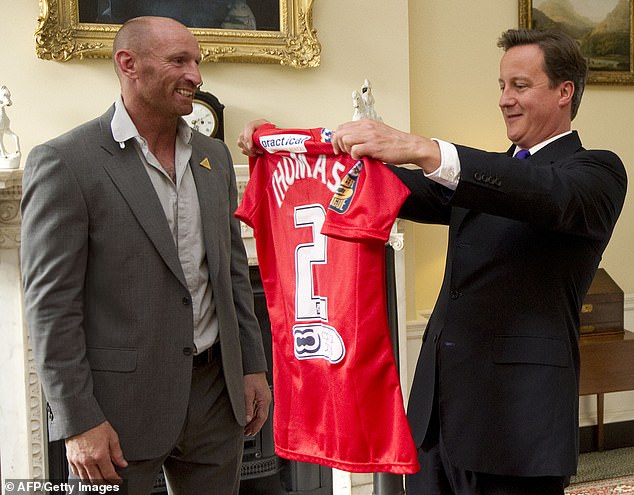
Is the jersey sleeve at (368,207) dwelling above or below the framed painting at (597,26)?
below

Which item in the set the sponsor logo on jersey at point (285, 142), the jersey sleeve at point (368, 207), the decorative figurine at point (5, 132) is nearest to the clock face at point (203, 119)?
the decorative figurine at point (5, 132)

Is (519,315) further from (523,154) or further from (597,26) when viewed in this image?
(597,26)

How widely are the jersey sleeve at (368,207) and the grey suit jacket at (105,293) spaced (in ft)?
1.40

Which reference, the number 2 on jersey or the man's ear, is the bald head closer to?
the number 2 on jersey

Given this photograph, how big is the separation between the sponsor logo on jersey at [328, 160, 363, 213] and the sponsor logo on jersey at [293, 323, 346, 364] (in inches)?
10.7

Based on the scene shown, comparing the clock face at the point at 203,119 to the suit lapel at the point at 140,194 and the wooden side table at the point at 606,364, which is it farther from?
the wooden side table at the point at 606,364

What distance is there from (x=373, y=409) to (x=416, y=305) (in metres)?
2.29

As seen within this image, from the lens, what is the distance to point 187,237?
1827 millimetres

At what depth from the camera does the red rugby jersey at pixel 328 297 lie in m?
1.56

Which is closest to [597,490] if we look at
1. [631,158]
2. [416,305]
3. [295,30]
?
[416,305]

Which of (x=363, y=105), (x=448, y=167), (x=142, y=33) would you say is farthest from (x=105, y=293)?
(x=363, y=105)

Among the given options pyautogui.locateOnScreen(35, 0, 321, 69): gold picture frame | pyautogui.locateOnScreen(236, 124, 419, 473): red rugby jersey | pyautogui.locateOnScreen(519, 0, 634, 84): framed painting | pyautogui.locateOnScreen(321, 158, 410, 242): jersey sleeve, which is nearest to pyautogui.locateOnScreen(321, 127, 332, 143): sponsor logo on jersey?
pyautogui.locateOnScreen(236, 124, 419, 473): red rugby jersey

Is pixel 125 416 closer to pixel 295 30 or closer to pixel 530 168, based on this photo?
pixel 530 168

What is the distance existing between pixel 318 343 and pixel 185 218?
0.44m
